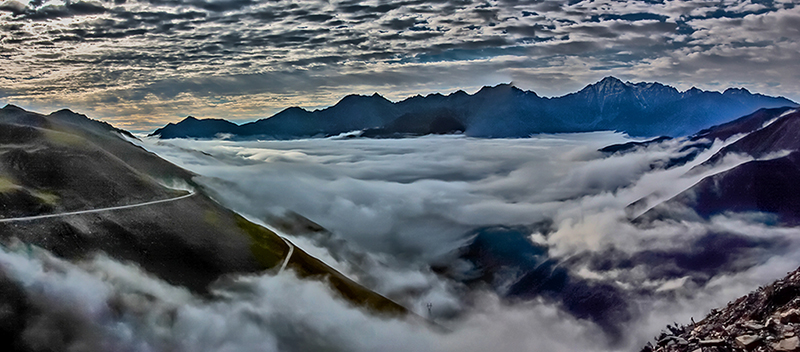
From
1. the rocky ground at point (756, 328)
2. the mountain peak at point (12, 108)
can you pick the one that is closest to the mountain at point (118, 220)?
the mountain peak at point (12, 108)

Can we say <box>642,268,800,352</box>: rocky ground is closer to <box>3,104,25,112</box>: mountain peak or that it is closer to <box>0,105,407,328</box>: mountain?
<box>0,105,407,328</box>: mountain

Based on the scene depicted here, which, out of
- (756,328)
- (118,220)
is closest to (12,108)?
(118,220)

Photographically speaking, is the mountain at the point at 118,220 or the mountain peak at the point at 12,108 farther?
the mountain peak at the point at 12,108

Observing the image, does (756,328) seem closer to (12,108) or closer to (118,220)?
(118,220)

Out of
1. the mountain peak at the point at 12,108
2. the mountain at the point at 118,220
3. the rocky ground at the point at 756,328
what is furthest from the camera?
the mountain peak at the point at 12,108

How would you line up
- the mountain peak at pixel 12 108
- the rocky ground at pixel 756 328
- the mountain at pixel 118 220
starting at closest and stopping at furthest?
1. the rocky ground at pixel 756 328
2. the mountain at pixel 118 220
3. the mountain peak at pixel 12 108

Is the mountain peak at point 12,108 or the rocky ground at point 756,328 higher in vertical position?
the mountain peak at point 12,108

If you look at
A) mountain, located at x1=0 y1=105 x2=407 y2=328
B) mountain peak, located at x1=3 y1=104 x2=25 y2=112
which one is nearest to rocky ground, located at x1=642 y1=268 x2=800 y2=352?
mountain, located at x1=0 y1=105 x2=407 y2=328

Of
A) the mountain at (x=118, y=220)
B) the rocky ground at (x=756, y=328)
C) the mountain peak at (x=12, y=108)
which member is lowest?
the mountain at (x=118, y=220)

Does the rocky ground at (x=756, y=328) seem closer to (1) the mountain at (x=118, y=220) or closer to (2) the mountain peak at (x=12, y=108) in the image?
(1) the mountain at (x=118, y=220)
